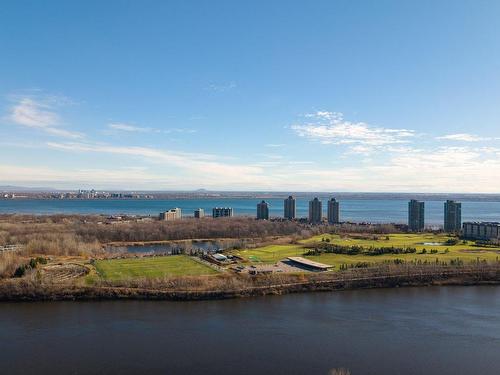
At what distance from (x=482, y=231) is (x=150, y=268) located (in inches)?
1170

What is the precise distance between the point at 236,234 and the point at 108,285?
27.6 m

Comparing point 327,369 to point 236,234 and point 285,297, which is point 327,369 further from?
point 236,234

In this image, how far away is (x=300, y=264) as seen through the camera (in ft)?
91.7

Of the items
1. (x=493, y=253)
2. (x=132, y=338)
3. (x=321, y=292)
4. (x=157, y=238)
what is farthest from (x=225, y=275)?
(x=157, y=238)

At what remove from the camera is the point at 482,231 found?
40750 millimetres

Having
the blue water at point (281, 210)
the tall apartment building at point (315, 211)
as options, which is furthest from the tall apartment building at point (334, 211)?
the blue water at point (281, 210)

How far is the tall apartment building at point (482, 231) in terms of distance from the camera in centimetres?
3956

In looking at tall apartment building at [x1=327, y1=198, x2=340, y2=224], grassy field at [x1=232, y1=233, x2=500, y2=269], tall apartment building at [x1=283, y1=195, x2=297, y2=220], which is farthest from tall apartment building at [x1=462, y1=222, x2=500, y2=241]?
tall apartment building at [x1=283, y1=195, x2=297, y2=220]

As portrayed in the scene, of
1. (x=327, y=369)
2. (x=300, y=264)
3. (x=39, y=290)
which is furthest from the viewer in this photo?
(x=300, y=264)

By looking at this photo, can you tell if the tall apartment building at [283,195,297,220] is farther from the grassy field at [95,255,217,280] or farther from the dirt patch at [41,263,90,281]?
the dirt patch at [41,263,90,281]

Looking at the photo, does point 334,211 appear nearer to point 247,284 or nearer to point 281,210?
point 247,284

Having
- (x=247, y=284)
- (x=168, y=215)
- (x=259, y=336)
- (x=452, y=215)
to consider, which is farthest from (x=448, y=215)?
(x=259, y=336)

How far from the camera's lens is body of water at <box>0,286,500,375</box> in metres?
13.8

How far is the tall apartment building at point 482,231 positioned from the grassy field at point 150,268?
25880 mm
